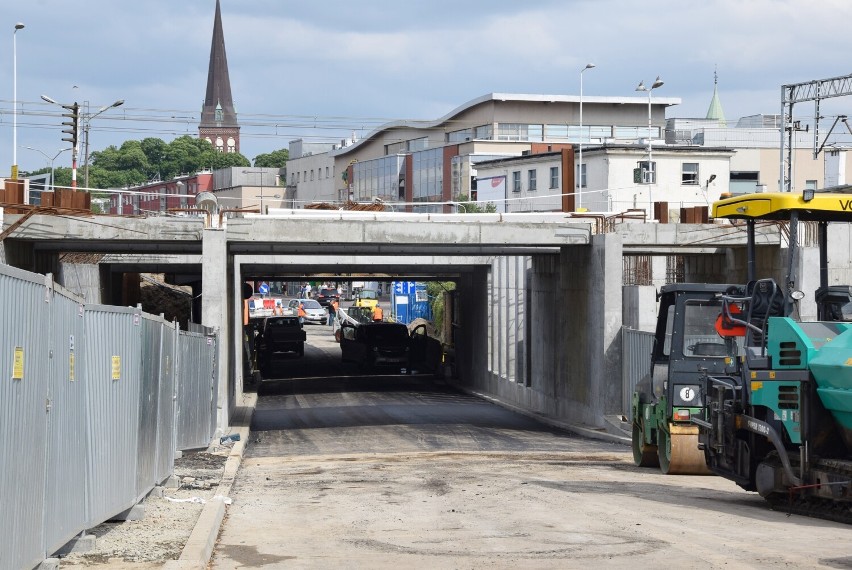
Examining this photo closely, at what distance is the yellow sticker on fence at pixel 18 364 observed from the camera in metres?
7.25

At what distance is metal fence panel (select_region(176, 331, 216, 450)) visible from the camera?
59.0ft

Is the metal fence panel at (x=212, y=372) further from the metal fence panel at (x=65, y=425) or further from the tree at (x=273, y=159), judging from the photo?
the tree at (x=273, y=159)

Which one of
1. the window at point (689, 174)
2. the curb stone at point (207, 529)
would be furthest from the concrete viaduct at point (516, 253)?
the window at point (689, 174)

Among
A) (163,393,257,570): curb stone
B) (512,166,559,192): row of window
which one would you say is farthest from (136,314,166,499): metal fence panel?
(512,166,559,192): row of window

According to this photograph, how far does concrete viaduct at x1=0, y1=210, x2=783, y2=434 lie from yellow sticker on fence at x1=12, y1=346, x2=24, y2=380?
66.1 ft

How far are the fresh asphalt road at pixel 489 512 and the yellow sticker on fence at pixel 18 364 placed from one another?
11.5 ft

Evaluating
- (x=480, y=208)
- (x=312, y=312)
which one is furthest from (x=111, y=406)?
(x=312, y=312)

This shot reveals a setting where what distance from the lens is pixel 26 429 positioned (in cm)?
762

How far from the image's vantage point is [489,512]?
13.4 m

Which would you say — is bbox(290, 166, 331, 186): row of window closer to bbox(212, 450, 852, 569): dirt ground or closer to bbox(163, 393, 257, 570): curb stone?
bbox(163, 393, 257, 570): curb stone

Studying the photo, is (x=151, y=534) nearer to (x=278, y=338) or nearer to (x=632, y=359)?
(x=632, y=359)

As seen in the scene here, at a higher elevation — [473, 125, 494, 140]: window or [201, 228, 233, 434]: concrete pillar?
[473, 125, 494, 140]: window

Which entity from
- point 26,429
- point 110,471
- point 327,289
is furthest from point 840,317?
point 327,289

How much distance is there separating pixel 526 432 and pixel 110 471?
66.3 ft
